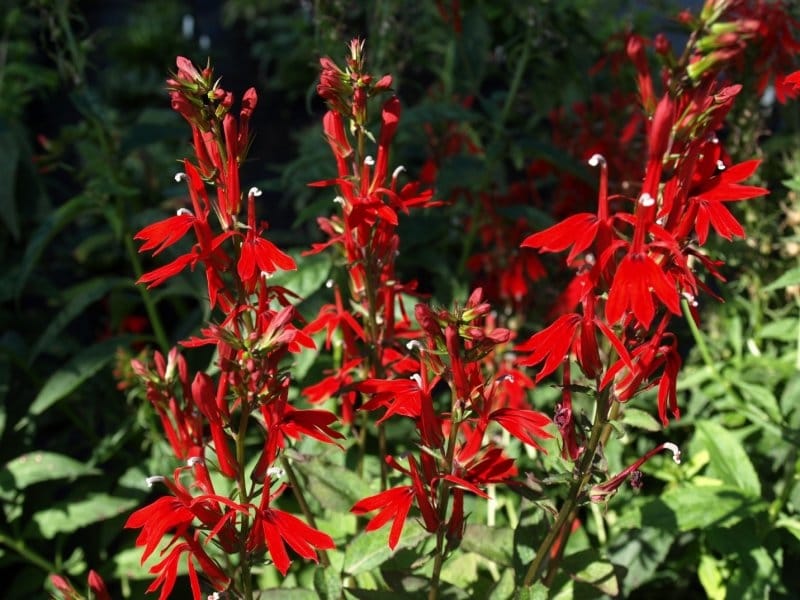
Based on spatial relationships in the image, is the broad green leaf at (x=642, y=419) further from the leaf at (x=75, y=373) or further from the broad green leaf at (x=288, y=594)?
the leaf at (x=75, y=373)

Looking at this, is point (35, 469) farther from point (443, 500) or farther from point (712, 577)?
point (712, 577)

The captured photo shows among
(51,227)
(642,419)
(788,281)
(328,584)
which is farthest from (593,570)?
(51,227)

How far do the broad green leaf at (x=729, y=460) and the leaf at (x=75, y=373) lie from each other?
1.29 metres

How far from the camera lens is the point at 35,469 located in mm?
1871

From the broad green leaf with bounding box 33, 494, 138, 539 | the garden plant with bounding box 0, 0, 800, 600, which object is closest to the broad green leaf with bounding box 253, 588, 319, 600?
the garden plant with bounding box 0, 0, 800, 600

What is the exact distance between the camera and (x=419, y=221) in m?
2.19

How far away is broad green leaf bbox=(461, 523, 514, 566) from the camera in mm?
1332

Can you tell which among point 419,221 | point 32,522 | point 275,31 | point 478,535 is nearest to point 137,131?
point 419,221

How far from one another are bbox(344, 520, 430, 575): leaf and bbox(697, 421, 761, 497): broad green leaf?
683 millimetres

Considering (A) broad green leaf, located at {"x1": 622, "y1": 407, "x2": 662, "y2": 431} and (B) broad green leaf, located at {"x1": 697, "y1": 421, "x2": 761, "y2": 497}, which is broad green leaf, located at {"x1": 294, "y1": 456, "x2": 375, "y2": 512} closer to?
(A) broad green leaf, located at {"x1": 622, "y1": 407, "x2": 662, "y2": 431}

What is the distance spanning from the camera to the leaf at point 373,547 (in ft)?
4.09

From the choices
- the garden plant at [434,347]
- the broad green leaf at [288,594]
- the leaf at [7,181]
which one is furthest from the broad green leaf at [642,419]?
the leaf at [7,181]

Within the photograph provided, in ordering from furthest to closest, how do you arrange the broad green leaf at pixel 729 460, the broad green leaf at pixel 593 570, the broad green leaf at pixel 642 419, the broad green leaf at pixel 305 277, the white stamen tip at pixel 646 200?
the broad green leaf at pixel 305 277, the broad green leaf at pixel 729 460, the broad green leaf at pixel 593 570, the broad green leaf at pixel 642 419, the white stamen tip at pixel 646 200

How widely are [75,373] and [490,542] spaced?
110 centimetres
